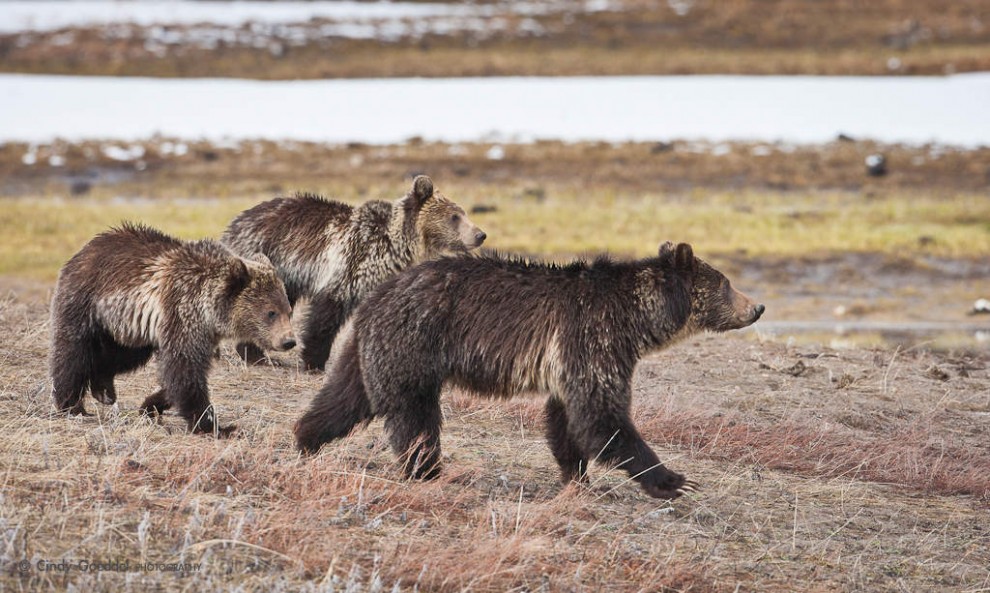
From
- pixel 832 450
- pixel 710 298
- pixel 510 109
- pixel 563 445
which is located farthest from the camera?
pixel 510 109

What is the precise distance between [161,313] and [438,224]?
12.4ft

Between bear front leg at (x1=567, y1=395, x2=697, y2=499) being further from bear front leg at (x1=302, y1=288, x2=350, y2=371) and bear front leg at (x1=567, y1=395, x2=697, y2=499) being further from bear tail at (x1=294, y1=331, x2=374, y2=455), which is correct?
bear front leg at (x1=302, y1=288, x2=350, y2=371)

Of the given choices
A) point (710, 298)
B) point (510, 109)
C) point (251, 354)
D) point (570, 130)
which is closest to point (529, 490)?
point (710, 298)

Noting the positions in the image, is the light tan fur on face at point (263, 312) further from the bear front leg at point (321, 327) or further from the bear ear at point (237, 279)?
the bear front leg at point (321, 327)

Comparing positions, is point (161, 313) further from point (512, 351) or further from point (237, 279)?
point (512, 351)

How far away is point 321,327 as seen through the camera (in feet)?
36.9

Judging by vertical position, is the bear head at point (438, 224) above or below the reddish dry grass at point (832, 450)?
above

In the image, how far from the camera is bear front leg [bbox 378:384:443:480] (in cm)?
749

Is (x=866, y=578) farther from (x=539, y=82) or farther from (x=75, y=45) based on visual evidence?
(x=75, y=45)

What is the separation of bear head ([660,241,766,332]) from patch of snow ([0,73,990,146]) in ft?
92.2

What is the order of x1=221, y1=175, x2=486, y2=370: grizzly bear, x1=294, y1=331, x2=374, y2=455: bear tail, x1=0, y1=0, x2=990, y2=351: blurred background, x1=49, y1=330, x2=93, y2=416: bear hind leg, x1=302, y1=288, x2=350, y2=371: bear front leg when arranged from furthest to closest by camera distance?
x1=0, y1=0, x2=990, y2=351: blurred background → x1=221, y1=175, x2=486, y2=370: grizzly bear → x1=302, y1=288, x2=350, y2=371: bear front leg → x1=49, y1=330, x2=93, y2=416: bear hind leg → x1=294, y1=331, x2=374, y2=455: bear tail

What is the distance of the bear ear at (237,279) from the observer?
335 inches

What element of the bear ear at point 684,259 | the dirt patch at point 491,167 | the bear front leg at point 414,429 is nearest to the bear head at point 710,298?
the bear ear at point 684,259

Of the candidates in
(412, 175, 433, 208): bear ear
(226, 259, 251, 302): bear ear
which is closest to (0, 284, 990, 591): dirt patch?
(226, 259, 251, 302): bear ear
